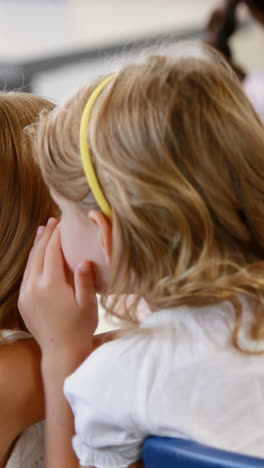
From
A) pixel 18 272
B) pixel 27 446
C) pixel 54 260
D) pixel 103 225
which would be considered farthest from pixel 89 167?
pixel 27 446

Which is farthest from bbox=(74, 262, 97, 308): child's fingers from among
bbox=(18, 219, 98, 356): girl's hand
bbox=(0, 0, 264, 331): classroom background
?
bbox=(0, 0, 264, 331): classroom background

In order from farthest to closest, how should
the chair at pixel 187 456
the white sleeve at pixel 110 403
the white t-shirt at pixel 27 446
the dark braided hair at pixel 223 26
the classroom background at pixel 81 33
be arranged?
the classroom background at pixel 81 33, the dark braided hair at pixel 223 26, the white t-shirt at pixel 27 446, the white sleeve at pixel 110 403, the chair at pixel 187 456

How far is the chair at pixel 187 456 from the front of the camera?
62 cm

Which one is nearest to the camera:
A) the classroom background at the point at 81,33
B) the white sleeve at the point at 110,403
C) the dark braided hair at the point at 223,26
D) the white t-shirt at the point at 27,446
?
the white sleeve at the point at 110,403

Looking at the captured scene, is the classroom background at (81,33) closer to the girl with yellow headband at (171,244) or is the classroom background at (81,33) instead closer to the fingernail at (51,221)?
the fingernail at (51,221)

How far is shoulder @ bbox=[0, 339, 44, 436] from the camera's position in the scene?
35.4 inches

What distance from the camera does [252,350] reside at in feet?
2.38

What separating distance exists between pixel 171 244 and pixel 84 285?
13 centimetres

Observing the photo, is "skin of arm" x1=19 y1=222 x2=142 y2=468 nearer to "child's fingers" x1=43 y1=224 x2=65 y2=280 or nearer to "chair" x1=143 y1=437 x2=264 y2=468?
"child's fingers" x1=43 y1=224 x2=65 y2=280

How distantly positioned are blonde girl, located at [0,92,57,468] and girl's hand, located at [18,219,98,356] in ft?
0.24

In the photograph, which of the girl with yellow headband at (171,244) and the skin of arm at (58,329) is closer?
the girl with yellow headband at (171,244)

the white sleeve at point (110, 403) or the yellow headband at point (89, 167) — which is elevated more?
the yellow headband at point (89, 167)

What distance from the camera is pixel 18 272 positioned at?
3.24 ft

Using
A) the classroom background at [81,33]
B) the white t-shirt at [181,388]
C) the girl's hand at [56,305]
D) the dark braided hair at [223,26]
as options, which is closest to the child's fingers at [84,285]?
the girl's hand at [56,305]
